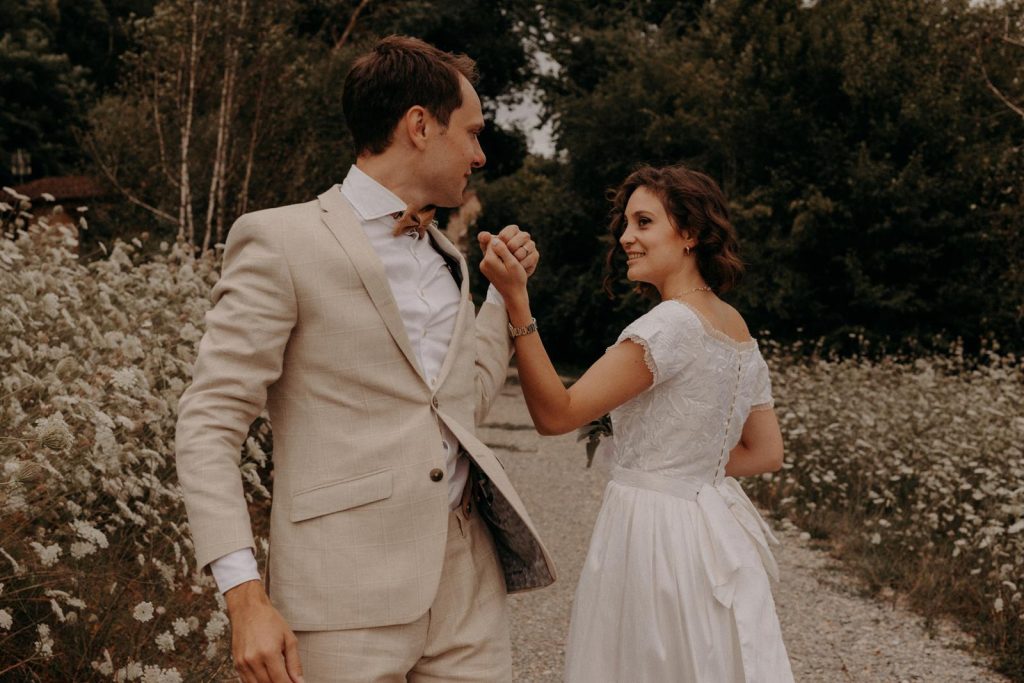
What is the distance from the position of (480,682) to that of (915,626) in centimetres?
444

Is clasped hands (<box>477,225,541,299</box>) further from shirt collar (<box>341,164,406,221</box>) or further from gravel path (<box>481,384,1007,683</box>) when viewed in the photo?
Answer: gravel path (<box>481,384,1007,683</box>)

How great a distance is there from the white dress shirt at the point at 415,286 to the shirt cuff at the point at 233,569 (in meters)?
0.49

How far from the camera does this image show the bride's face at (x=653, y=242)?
2910 mm

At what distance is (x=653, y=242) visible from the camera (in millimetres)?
2910

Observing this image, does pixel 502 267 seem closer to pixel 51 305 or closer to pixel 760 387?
pixel 760 387

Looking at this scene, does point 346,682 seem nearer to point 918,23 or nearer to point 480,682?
point 480,682

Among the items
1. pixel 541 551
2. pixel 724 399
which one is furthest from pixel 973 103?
pixel 541 551

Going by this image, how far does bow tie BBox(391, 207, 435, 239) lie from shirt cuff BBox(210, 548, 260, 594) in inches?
31.1

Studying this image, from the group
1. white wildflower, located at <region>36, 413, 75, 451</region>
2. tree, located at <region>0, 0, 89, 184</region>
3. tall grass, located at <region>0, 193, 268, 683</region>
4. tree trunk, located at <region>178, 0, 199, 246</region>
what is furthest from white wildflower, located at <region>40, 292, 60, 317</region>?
tree, located at <region>0, 0, 89, 184</region>

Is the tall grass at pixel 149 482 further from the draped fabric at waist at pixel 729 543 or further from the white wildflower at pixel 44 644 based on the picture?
the draped fabric at waist at pixel 729 543

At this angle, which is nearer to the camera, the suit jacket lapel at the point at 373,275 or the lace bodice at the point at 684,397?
the suit jacket lapel at the point at 373,275

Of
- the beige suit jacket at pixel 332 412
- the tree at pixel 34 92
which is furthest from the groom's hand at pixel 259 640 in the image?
the tree at pixel 34 92

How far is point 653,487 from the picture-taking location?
2.82m

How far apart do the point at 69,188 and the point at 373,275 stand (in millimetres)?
20756
